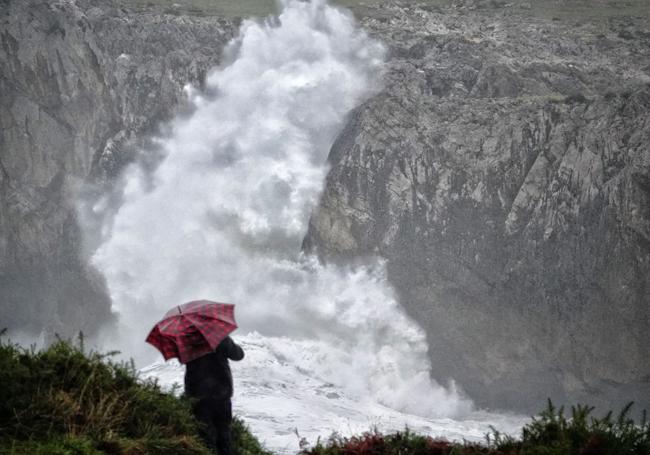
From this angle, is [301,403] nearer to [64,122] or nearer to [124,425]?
[124,425]

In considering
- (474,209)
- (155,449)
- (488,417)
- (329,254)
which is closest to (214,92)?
(329,254)

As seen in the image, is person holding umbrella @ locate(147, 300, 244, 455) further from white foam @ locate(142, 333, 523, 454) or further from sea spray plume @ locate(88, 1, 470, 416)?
sea spray plume @ locate(88, 1, 470, 416)

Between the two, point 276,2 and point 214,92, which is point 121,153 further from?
point 276,2

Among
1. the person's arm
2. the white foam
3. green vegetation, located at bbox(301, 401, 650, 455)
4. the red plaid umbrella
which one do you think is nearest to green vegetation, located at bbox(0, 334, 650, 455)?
green vegetation, located at bbox(301, 401, 650, 455)

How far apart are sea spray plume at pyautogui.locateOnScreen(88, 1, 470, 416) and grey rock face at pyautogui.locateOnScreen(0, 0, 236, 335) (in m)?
2.03

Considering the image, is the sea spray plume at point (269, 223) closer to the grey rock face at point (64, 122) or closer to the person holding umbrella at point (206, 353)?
the grey rock face at point (64, 122)

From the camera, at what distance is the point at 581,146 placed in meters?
33.0

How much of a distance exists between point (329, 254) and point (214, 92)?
16.5 metres

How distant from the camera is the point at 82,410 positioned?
700 centimetres

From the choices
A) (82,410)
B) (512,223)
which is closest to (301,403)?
(512,223)

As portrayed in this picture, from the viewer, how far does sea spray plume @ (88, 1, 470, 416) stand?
34.8m

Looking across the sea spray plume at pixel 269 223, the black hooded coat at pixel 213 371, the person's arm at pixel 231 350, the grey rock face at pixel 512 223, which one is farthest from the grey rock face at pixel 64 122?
the person's arm at pixel 231 350

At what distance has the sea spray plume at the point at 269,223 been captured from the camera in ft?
114

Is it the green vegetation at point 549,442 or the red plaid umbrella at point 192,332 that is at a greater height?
the red plaid umbrella at point 192,332
